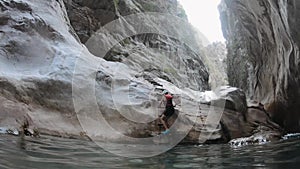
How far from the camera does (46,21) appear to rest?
976cm

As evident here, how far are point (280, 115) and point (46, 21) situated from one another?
1011cm

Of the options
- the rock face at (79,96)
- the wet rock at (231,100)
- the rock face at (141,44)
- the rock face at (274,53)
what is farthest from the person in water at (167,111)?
the rock face at (141,44)

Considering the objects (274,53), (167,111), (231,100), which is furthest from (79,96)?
(274,53)

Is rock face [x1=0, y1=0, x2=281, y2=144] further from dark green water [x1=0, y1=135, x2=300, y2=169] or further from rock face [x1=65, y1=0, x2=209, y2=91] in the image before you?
rock face [x1=65, y1=0, x2=209, y2=91]

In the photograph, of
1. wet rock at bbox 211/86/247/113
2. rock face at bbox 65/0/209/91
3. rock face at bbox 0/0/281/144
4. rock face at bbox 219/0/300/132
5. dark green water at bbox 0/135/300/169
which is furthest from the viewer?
rock face at bbox 65/0/209/91

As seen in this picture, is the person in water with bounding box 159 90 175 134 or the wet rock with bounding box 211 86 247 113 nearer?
the person in water with bounding box 159 90 175 134

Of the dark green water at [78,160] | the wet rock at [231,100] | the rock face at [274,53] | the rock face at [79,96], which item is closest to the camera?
the dark green water at [78,160]

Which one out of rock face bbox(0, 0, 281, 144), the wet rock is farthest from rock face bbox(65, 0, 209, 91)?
rock face bbox(0, 0, 281, 144)

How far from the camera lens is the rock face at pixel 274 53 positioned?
1041 centimetres

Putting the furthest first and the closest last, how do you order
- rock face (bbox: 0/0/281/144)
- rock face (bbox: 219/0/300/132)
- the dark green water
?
rock face (bbox: 219/0/300/132)
rock face (bbox: 0/0/281/144)
the dark green water

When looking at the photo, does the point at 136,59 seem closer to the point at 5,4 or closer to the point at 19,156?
the point at 5,4

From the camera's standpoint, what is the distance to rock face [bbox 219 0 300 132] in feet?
34.2

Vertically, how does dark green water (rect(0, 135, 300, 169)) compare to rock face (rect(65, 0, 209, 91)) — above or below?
below

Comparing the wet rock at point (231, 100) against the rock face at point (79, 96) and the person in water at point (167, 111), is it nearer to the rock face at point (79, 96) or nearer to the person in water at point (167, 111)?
the rock face at point (79, 96)
